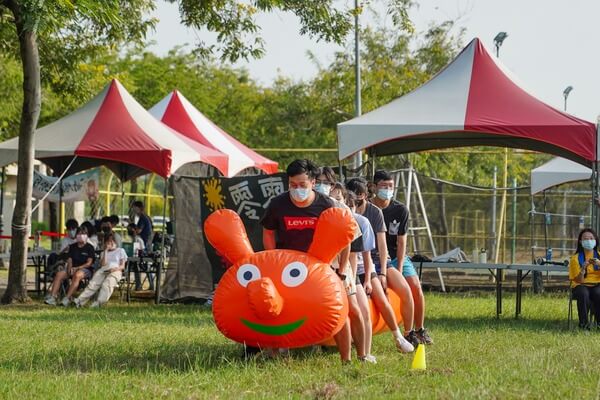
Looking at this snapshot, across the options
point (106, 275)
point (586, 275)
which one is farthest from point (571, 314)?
point (106, 275)

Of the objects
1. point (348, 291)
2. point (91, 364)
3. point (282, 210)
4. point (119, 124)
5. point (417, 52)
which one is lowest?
point (91, 364)

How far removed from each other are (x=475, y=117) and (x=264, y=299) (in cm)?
661

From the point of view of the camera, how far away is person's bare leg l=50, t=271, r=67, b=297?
17234mm

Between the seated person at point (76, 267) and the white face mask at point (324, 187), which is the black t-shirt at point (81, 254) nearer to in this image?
the seated person at point (76, 267)

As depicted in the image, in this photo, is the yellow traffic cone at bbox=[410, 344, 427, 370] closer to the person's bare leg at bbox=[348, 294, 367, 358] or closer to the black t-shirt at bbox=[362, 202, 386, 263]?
the person's bare leg at bbox=[348, 294, 367, 358]

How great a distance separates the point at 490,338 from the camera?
11.9 meters

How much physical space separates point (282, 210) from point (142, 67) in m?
36.6

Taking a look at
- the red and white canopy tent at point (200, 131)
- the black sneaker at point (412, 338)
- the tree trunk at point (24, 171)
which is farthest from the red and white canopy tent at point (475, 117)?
the red and white canopy tent at point (200, 131)

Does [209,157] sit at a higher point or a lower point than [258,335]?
higher

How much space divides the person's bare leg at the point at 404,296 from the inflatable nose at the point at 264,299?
2.33 meters

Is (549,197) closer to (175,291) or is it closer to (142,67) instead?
(175,291)

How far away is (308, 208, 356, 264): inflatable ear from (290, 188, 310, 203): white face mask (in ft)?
1.01

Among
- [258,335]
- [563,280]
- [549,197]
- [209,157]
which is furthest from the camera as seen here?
[549,197]

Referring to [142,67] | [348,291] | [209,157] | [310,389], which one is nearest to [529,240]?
[209,157]
